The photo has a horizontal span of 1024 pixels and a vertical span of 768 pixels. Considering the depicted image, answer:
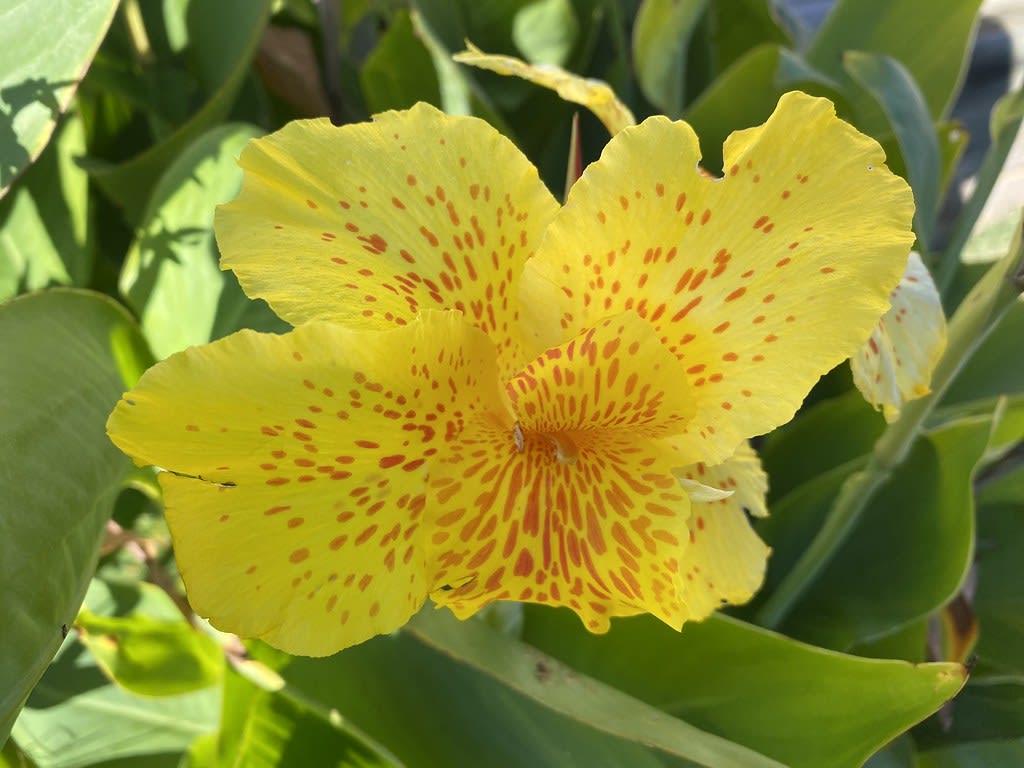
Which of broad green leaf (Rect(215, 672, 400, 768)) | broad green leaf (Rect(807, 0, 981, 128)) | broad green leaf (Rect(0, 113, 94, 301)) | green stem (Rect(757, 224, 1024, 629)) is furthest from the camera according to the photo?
broad green leaf (Rect(807, 0, 981, 128))

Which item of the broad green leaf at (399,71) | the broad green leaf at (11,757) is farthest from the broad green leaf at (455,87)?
the broad green leaf at (11,757)

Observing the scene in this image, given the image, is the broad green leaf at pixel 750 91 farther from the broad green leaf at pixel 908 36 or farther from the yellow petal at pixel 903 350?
the yellow petal at pixel 903 350

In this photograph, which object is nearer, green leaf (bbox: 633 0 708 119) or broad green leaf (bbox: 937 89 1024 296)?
broad green leaf (bbox: 937 89 1024 296)

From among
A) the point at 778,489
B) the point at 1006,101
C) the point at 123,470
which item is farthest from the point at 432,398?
the point at 778,489

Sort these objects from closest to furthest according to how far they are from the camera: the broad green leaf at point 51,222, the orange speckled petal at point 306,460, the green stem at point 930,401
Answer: the orange speckled petal at point 306,460 → the green stem at point 930,401 → the broad green leaf at point 51,222

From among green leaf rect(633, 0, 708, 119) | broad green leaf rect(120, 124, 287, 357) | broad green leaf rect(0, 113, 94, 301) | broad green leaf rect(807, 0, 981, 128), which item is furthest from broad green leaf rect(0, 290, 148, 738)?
broad green leaf rect(807, 0, 981, 128)

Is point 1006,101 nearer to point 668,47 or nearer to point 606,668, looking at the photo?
point 668,47

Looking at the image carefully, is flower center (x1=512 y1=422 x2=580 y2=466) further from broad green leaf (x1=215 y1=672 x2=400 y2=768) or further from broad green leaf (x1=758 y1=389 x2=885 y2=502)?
broad green leaf (x1=758 y1=389 x2=885 y2=502)
